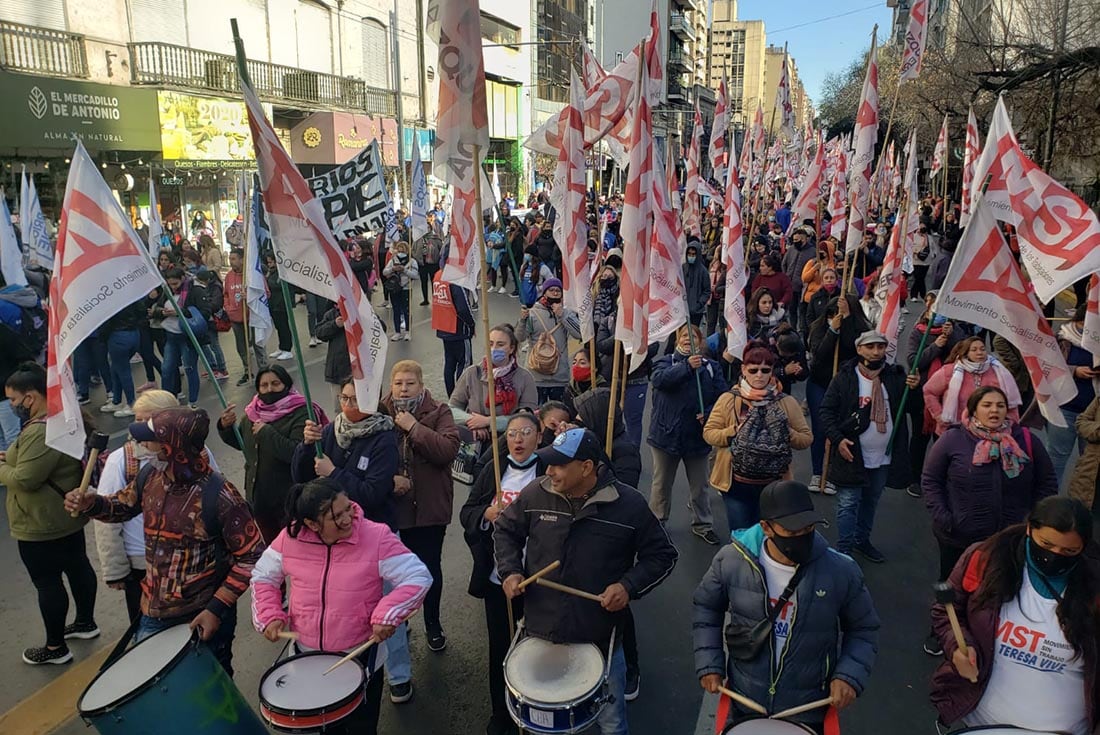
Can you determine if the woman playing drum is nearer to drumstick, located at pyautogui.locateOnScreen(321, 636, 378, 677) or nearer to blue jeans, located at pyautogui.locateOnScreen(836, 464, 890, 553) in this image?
drumstick, located at pyautogui.locateOnScreen(321, 636, 378, 677)

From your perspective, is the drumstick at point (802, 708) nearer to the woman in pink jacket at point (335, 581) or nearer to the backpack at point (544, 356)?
the woman in pink jacket at point (335, 581)

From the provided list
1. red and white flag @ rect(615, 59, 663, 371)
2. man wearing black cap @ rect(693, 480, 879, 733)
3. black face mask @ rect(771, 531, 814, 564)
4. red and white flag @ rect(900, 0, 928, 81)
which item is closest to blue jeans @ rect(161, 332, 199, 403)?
red and white flag @ rect(615, 59, 663, 371)

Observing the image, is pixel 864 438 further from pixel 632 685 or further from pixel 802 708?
pixel 802 708

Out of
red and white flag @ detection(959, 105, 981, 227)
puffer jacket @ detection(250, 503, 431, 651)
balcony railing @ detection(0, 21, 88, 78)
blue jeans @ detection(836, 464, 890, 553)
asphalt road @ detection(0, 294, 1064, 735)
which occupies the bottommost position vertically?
asphalt road @ detection(0, 294, 1064, 735)

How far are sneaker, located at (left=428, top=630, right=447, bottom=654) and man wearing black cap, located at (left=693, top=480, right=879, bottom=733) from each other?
220 centimetres

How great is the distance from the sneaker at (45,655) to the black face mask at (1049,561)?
5.14 metres

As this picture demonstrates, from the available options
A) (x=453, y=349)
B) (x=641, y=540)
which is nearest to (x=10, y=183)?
(x=453, y=349)

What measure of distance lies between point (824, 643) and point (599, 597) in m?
0.91

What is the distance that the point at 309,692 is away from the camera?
10.6ft

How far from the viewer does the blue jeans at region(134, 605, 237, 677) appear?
12.1 ft

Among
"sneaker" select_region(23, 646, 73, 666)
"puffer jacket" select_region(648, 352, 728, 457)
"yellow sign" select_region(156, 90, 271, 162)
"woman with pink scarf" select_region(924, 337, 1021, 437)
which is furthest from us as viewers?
"yellow sign" select_region(156, 90, 271, 162)

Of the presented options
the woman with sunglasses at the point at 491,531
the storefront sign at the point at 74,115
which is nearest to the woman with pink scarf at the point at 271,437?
the woman with sunglasses at the point at 491,531

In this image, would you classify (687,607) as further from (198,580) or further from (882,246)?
(882,246)

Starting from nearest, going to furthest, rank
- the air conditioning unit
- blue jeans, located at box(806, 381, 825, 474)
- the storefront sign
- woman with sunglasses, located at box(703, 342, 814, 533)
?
woman with sunglasses, located at box(703, 342, 814, 533) < blue jeans, located at box(806, 381, 825, 474) < the storefront sign < the air conditioning unit
